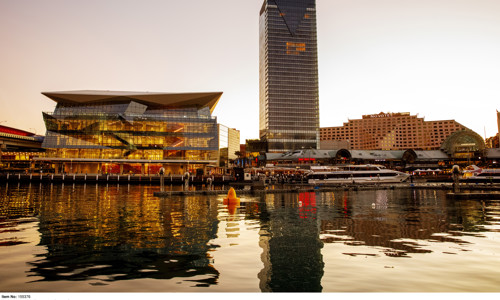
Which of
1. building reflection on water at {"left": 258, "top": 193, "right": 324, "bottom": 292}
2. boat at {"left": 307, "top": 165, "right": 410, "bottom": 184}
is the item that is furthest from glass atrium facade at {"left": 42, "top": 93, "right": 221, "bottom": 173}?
building reflection on water at {"left": 258, "top": 193, "right": 324, "bottom": 292}

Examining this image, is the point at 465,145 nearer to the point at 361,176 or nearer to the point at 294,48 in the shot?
the point at 361,176

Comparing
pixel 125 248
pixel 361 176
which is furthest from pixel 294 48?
pixel 125 248

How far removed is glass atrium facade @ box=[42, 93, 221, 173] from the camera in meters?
101

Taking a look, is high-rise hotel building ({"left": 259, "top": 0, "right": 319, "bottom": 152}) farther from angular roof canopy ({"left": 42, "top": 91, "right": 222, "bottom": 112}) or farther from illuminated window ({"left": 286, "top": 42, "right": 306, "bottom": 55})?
angular roof canopy ({"left": 42, "top": 91, "right": 222, "bottom": 112})

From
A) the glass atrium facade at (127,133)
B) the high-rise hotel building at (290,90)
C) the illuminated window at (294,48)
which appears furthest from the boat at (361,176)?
the illuminated window at (294,48)

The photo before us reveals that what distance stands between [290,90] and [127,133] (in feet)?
347

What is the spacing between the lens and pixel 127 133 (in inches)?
4040

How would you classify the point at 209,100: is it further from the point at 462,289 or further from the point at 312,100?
the point at 462,289

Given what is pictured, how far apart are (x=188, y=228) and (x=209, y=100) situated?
Result: 9764 cm

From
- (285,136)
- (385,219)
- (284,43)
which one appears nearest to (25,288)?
(385,219)

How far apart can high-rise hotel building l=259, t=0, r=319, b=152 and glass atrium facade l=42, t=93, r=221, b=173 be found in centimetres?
8004

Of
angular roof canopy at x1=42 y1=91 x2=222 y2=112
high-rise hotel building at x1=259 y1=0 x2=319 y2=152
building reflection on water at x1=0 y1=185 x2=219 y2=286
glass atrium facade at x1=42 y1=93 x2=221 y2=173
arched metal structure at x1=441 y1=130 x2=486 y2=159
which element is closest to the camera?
building reflection on water at x1=0 y1=185 x2=219 y2=286

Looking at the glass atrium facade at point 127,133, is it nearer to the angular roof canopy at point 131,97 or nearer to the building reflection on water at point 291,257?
the angular roof canopy at point 131,97

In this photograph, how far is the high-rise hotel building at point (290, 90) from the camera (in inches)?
7057
